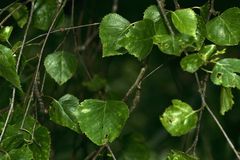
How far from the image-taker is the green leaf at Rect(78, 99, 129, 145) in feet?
2.41

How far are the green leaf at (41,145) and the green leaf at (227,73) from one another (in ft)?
0.80

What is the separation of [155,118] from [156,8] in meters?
1.31

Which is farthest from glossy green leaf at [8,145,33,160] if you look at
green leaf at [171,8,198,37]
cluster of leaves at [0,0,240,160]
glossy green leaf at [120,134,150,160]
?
glossy green leaf at [120,134,150,160]

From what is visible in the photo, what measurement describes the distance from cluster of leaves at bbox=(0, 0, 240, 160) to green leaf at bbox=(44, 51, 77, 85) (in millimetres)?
59

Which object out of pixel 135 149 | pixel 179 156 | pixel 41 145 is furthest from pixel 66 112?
pixel 135 149

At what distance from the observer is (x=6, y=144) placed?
0.72 meters

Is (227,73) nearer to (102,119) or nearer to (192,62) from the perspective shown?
(192,62)

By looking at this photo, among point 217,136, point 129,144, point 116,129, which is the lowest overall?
point 217,136

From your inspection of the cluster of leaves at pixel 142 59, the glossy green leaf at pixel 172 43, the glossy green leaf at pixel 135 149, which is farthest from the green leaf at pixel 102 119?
the glossy green leaf at pixel 135 149

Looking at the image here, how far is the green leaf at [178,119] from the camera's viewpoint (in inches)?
30.1

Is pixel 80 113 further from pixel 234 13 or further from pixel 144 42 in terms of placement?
pixel 234 13

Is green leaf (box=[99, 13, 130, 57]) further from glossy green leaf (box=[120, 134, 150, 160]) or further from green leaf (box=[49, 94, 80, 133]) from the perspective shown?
glossy green leaf (box=[120, 134, 150, 160])

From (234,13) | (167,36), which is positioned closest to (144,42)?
(167,36)

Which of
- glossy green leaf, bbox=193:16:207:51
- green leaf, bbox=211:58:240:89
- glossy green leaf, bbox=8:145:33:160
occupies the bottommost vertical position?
glossy green leaf, bbox=8:145:33:160
